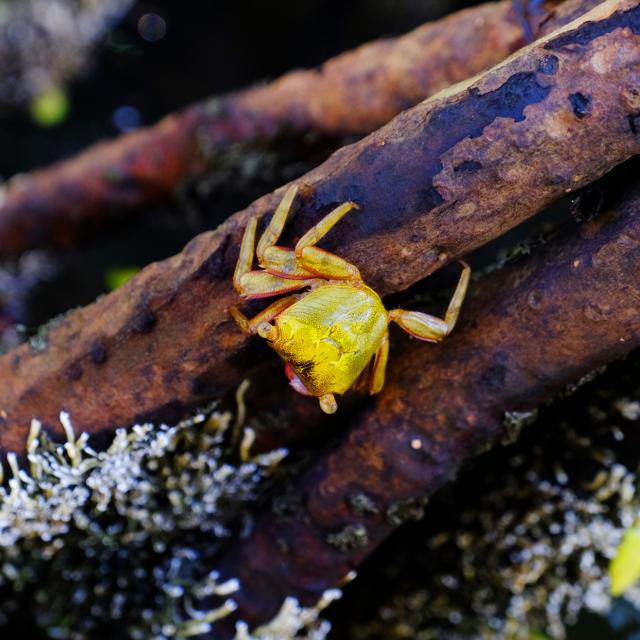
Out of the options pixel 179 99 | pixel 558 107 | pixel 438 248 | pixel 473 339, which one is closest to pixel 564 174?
pixel 558 107

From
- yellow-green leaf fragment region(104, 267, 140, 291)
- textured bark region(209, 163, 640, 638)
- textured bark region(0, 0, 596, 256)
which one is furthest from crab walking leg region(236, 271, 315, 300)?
yellow-green leaf fragment region(104, 267, 140, 291)

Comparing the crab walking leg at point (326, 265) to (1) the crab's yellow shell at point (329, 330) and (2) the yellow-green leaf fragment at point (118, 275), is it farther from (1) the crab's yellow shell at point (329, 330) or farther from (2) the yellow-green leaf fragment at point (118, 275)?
(2) the yellow-green leaf fragment at point (118, 275)

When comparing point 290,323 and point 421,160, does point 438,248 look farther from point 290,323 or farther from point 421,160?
point 290,323

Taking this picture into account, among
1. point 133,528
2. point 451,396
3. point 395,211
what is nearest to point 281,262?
point 395,211

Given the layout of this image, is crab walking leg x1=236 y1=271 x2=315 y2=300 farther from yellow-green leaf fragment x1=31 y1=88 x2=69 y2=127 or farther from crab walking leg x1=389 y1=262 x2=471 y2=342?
yellow-green leaf fragment x1=31 y1=88 x2=69 y2=127

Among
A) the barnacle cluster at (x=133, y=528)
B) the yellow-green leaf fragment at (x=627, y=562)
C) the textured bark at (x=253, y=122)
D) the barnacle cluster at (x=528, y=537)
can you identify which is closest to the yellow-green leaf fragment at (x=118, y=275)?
the textured bark at (x=253, y=122)

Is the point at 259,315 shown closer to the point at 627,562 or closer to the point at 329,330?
the point at 329,330
